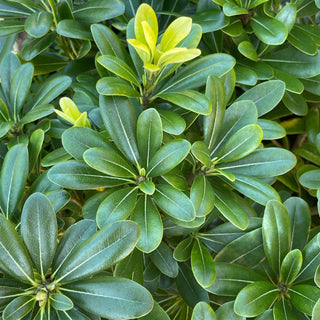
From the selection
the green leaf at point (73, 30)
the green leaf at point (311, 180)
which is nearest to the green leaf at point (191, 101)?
the green leaf at point (73, 30)

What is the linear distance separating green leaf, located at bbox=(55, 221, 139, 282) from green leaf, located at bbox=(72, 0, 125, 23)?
1.99 ft

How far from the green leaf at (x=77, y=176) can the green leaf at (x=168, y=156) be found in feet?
0.36

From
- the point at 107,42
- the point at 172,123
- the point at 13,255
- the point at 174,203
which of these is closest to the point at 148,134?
the point at 172,123

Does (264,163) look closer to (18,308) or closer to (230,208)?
(230,208)

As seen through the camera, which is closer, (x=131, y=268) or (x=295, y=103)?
(x=131, y=268)

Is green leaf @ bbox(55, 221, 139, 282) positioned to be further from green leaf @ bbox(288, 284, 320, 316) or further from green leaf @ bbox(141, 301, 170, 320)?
green leaf @ bbox(288, 284, 320, 316)

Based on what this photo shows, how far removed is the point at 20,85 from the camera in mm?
1020

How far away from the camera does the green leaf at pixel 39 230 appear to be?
75 cm

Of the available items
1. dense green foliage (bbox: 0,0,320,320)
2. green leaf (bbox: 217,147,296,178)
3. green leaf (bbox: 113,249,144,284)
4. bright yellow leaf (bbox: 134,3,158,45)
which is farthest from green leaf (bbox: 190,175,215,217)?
bright yellow leaf (bbox: 134,3,158,45)

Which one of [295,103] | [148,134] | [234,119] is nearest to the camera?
[148,134]

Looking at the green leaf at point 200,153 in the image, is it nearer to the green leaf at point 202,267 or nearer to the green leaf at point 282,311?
the green leaf at point 202,267

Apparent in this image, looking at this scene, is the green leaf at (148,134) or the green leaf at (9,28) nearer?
the green leaf at (148,134)

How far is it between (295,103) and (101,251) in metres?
0.80

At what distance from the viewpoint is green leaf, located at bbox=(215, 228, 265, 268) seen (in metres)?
0.92
